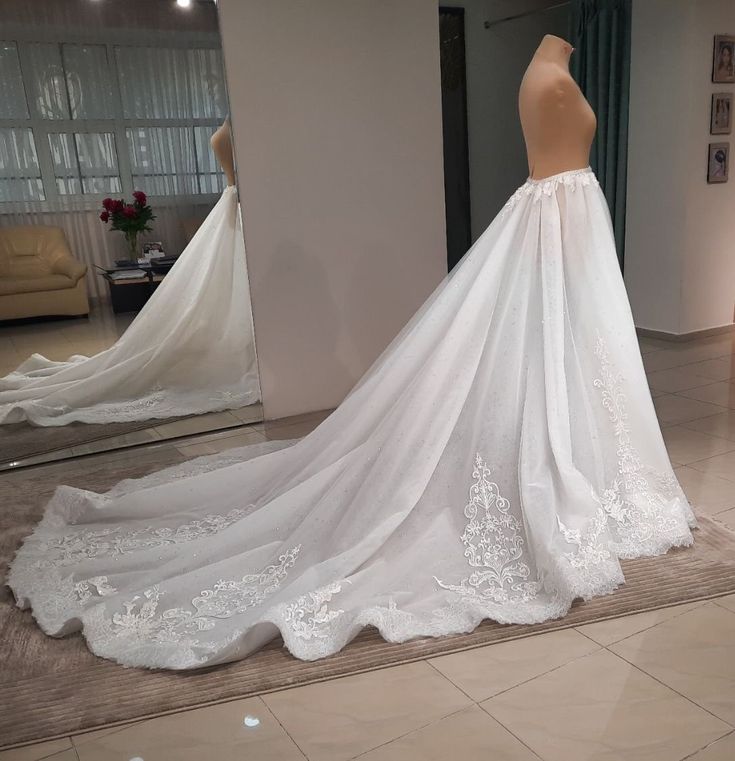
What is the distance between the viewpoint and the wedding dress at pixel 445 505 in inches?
82.0

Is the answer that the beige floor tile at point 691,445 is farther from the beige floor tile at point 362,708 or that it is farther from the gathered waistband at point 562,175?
the beige floor tile at point 362,708

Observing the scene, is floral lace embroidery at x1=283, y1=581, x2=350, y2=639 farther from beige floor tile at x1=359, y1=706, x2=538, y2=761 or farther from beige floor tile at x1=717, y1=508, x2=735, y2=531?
beige floor tile at x1=717, y1=508, x2=735, y2=531

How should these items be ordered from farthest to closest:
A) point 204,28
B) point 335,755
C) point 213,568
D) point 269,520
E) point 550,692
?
point 204,28
point 269,520
point 213,568
point 550,692
point 335,755

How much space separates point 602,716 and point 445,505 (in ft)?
2.51

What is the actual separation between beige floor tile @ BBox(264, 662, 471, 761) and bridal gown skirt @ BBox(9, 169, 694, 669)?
0.37 feet

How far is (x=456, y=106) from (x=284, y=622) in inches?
206

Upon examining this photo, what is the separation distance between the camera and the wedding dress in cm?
208

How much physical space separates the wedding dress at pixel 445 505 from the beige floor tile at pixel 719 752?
51 centimetres

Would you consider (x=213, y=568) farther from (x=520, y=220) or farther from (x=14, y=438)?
(x=14, y=438)

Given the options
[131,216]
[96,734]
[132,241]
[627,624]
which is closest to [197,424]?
[132,241]

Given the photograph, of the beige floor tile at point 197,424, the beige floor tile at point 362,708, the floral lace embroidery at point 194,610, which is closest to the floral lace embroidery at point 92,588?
the floral lace embroidery at point 194,610

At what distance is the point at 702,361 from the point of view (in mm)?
4773

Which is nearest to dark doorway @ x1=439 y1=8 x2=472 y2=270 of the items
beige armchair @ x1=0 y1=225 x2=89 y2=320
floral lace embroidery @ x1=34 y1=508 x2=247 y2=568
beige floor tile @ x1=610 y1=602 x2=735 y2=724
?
beige armchair @ x1=0 y1=225 x2=89 y2=320

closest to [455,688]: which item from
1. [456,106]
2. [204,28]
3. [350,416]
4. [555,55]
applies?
[350,416]
